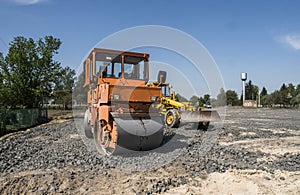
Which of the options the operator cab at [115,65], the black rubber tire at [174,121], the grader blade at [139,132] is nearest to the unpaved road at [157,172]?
the grader blade at [139,132]

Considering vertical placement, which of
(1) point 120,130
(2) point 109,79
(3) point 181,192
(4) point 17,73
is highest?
(4) point 17,73

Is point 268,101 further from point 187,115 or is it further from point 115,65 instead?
point 115,65

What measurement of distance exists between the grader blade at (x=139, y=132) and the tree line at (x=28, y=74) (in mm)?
19629

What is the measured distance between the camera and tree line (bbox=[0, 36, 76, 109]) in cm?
2353

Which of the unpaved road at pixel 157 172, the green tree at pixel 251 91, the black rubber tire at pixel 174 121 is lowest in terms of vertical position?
the unpaved road at pixel 157 172

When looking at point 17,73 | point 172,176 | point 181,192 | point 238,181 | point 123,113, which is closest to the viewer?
point 181,192

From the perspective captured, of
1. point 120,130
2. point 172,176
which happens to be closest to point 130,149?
point 120,130

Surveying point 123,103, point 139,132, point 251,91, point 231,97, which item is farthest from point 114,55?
point 251,91

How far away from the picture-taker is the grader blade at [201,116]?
518 inches

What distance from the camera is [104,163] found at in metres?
6.76

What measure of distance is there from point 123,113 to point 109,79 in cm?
163

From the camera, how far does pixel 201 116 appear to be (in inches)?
527

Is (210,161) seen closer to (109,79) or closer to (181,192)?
(181,192)

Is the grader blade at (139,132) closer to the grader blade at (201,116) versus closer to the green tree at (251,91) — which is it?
the grader blade at (201,116)
